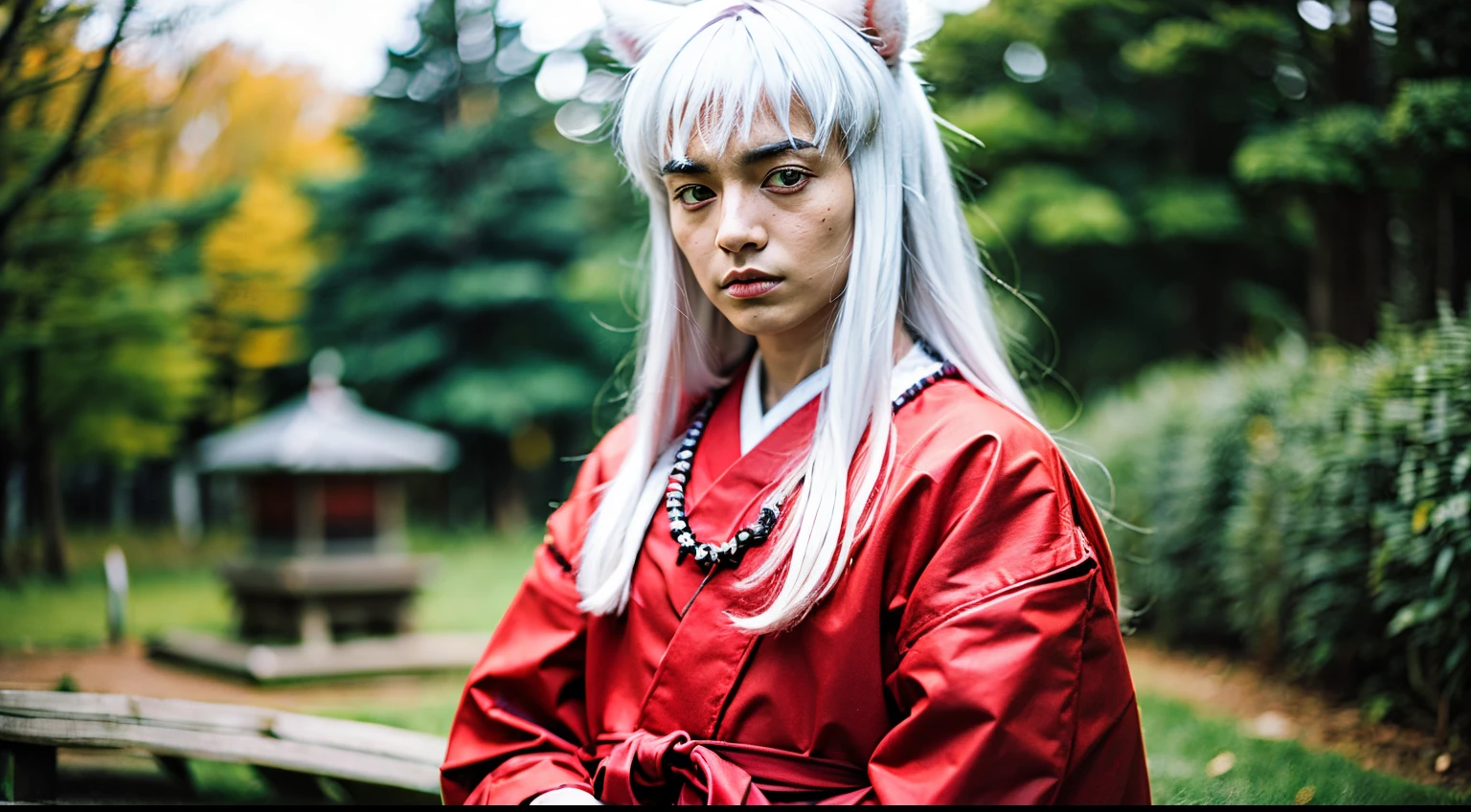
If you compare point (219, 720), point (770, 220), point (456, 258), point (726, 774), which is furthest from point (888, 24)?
point (456, 258)

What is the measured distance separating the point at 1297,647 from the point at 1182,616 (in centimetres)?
151

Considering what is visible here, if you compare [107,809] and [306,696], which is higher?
[107,809]

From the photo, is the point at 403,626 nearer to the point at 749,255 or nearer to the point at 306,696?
the point at 306,696

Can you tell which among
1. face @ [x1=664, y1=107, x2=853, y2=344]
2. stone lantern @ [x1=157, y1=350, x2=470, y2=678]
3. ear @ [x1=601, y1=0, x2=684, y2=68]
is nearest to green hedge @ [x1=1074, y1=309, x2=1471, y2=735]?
face @ [x1=664, y1=107, x2=853, y2=344]

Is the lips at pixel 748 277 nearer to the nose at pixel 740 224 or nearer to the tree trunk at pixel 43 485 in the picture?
the nose at pixel 740 224

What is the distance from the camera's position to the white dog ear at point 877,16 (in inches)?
69.6

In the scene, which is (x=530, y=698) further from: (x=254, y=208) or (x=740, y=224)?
(x=254, y=208)

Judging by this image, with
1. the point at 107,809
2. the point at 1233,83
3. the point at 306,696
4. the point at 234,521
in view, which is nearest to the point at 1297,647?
the point at 107,809

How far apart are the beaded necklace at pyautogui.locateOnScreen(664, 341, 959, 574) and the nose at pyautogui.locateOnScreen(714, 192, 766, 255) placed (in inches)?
15.3

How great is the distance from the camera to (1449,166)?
3871 mm

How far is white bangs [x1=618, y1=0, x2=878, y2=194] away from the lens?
5.50ft

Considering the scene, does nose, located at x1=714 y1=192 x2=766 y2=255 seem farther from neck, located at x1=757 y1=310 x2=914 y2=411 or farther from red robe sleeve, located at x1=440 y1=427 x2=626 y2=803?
red robe sleeve, located at x1=440 y1=427 x2=626 y2=803

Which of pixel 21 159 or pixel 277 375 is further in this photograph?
pixel 277 375

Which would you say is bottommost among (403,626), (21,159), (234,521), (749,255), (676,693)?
(234,521)
